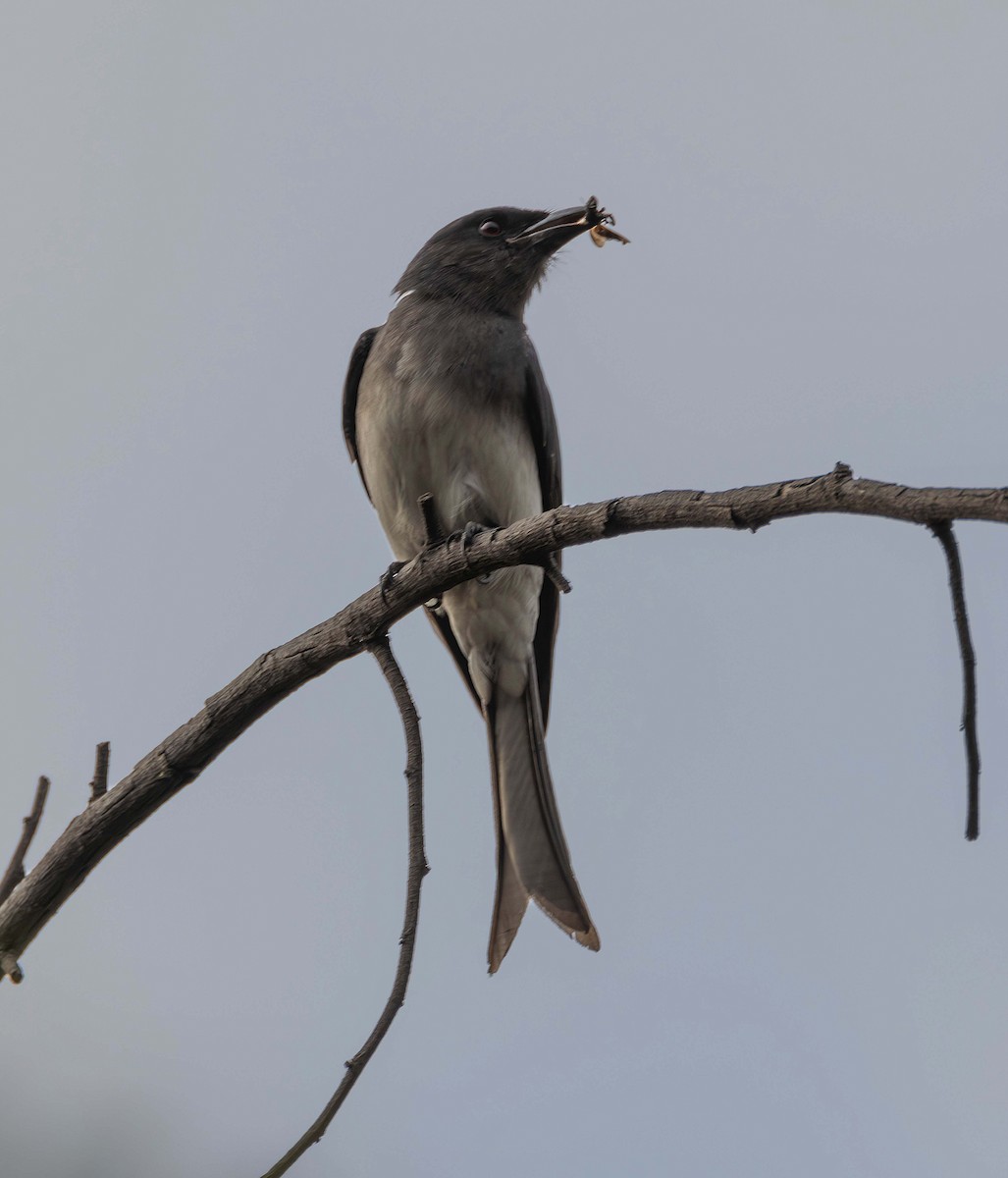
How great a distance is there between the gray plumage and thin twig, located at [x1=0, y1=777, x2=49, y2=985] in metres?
1.53

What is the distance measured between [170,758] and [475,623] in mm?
2325

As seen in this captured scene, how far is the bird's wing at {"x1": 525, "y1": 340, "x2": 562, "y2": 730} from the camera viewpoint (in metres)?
5.51

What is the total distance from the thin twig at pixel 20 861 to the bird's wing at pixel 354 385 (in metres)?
2.53

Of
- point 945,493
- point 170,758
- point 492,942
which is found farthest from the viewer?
point 492,942

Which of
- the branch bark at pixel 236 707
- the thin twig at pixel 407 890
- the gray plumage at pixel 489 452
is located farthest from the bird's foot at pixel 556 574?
the gray plumage at pixel 489 452

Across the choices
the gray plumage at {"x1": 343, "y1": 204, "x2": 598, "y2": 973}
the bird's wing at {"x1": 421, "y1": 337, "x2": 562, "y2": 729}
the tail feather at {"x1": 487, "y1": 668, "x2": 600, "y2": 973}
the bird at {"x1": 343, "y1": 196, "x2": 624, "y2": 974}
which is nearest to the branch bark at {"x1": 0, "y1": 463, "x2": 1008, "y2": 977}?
the bird at {"x1": 343, "y1": 196, "x2": 624, "y2": 974}

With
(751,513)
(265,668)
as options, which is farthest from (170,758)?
(751,513)

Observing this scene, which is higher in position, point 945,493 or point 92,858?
point 945,493

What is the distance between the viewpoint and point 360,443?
5691 mm

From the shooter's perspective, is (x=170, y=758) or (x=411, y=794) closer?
(x=411, y=794)

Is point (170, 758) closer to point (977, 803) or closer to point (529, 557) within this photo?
point (529, 557)

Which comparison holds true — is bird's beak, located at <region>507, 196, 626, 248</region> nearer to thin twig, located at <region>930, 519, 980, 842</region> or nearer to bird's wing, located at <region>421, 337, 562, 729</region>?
bird's wing, located at <region>421, 337, 562, 729</region>

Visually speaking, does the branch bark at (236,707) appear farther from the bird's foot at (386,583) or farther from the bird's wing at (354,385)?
the bird's wing at (354,385)

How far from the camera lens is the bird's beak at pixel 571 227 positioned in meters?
5.56
